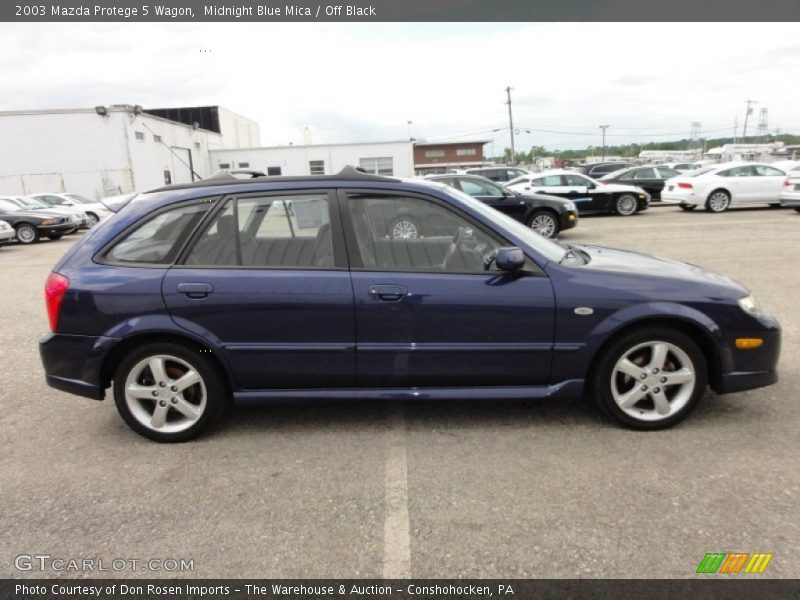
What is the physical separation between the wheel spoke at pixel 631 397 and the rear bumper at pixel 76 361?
309cm

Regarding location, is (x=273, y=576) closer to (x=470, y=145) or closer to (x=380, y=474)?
(x=380, y=474)

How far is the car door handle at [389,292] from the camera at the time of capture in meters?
3.30

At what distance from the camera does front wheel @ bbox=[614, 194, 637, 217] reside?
54.6 feet

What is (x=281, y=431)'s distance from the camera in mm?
3619

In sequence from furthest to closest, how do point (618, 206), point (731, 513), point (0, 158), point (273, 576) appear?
point (0, 158) < point (618, 206) < point (731, 513) < point (273, 576)

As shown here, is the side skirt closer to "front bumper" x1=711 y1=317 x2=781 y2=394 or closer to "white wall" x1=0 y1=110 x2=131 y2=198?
"front bumper" x1=711 y1=317 x2=781 y2=394

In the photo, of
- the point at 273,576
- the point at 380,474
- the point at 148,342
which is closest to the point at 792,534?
the point at 380,474

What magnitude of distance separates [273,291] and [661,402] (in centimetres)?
243

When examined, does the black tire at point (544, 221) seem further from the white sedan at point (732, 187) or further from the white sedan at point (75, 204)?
the white sedan at point (75, 204)

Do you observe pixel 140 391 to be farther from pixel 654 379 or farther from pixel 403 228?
pixel 654 379

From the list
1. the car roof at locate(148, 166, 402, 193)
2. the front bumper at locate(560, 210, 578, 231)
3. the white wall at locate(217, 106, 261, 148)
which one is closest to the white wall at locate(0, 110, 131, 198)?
the white wall at locate(217, 106, 261, 148)

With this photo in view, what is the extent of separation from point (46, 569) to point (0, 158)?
3316cm

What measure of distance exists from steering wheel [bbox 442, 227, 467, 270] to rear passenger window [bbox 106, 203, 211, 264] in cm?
154

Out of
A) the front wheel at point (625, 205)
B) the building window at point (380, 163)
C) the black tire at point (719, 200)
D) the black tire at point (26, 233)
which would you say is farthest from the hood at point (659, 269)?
the building window at point (380, 163)
